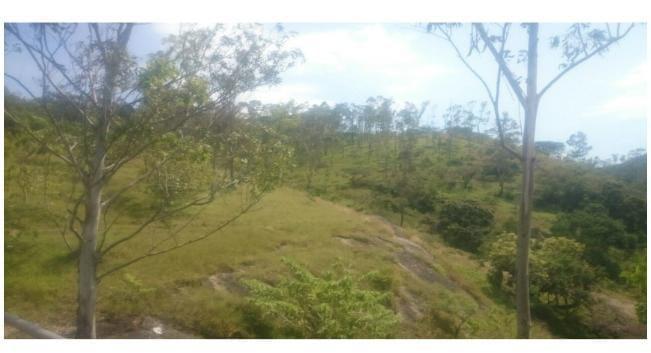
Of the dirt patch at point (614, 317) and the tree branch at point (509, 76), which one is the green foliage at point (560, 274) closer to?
the dirt patch at point (614, 317)

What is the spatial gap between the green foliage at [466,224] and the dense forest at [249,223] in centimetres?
6

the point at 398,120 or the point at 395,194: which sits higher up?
the point at 398,120

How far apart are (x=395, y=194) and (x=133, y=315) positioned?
40.3ft

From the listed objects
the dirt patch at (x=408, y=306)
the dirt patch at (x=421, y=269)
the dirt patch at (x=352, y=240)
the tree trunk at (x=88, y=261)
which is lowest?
the dirt patch at (x=408, y=306)

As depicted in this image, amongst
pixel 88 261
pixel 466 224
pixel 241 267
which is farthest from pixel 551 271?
pixel 88 261

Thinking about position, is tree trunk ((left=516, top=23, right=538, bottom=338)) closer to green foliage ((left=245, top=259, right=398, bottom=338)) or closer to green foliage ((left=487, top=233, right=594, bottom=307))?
green foliage ((left=245, top=259, right=398, bottom=338))

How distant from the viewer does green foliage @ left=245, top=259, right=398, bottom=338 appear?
215 inches

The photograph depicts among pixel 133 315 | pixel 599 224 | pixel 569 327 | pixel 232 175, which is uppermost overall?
pixel 232 175

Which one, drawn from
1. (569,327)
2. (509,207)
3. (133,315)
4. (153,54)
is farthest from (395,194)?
(153,54)

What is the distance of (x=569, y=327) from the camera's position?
406 inches

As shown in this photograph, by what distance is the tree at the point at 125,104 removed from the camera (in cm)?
443

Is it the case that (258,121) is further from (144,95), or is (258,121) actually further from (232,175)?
(144,95)

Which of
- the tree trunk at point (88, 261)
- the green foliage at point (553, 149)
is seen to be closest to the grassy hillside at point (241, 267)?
the tree trunk at point (88, 261)

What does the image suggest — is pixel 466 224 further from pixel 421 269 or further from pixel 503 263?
pixel 421 269
